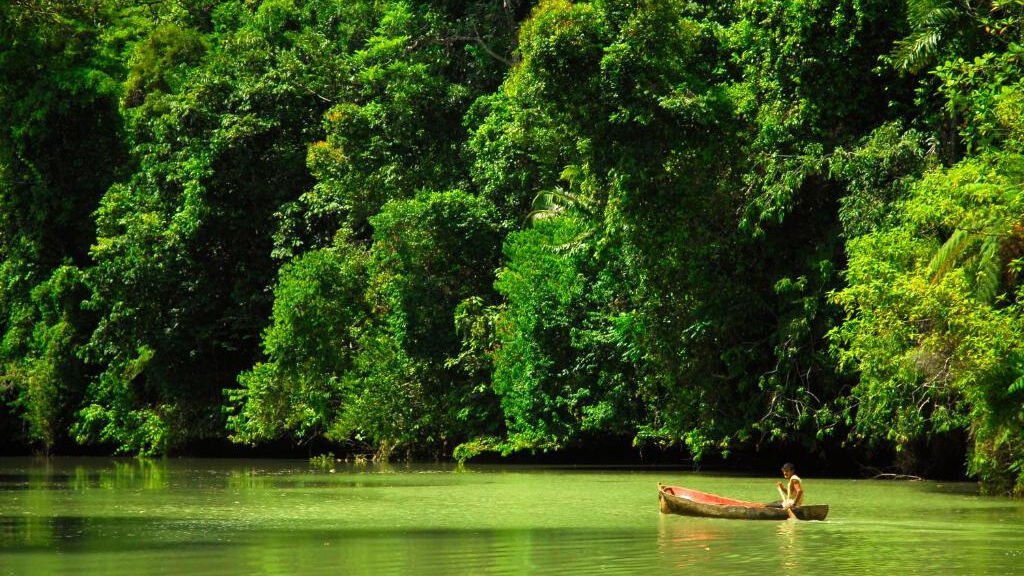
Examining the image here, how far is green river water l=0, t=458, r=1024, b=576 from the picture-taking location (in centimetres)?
1533

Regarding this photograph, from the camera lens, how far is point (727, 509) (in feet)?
66.9

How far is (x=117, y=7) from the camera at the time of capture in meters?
51.4

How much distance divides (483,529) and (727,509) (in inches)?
133

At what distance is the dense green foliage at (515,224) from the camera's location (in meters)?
25.6

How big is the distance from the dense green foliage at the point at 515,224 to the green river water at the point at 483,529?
279cm

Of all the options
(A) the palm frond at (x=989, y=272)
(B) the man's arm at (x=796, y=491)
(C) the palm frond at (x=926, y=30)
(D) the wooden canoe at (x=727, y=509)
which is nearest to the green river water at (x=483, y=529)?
(D) the wooden canoe at (x=727, y=509)

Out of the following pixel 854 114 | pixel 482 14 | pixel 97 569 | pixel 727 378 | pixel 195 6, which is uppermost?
pixel 195 6

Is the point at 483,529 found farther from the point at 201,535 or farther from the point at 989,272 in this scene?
the point at 989,272

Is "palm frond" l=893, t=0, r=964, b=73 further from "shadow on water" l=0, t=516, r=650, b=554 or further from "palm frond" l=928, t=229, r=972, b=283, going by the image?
"shadow on water" l=0, t=516, r=650, b=554

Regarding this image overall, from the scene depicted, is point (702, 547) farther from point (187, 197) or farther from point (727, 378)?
point (187, 197)

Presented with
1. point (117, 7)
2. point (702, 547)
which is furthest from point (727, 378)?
point (117, 7)

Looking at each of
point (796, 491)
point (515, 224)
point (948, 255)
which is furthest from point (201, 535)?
point (515, 224)

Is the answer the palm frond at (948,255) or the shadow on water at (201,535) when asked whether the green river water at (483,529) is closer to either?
the shadow on water at (201,535)

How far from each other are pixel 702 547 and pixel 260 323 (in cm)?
3078
